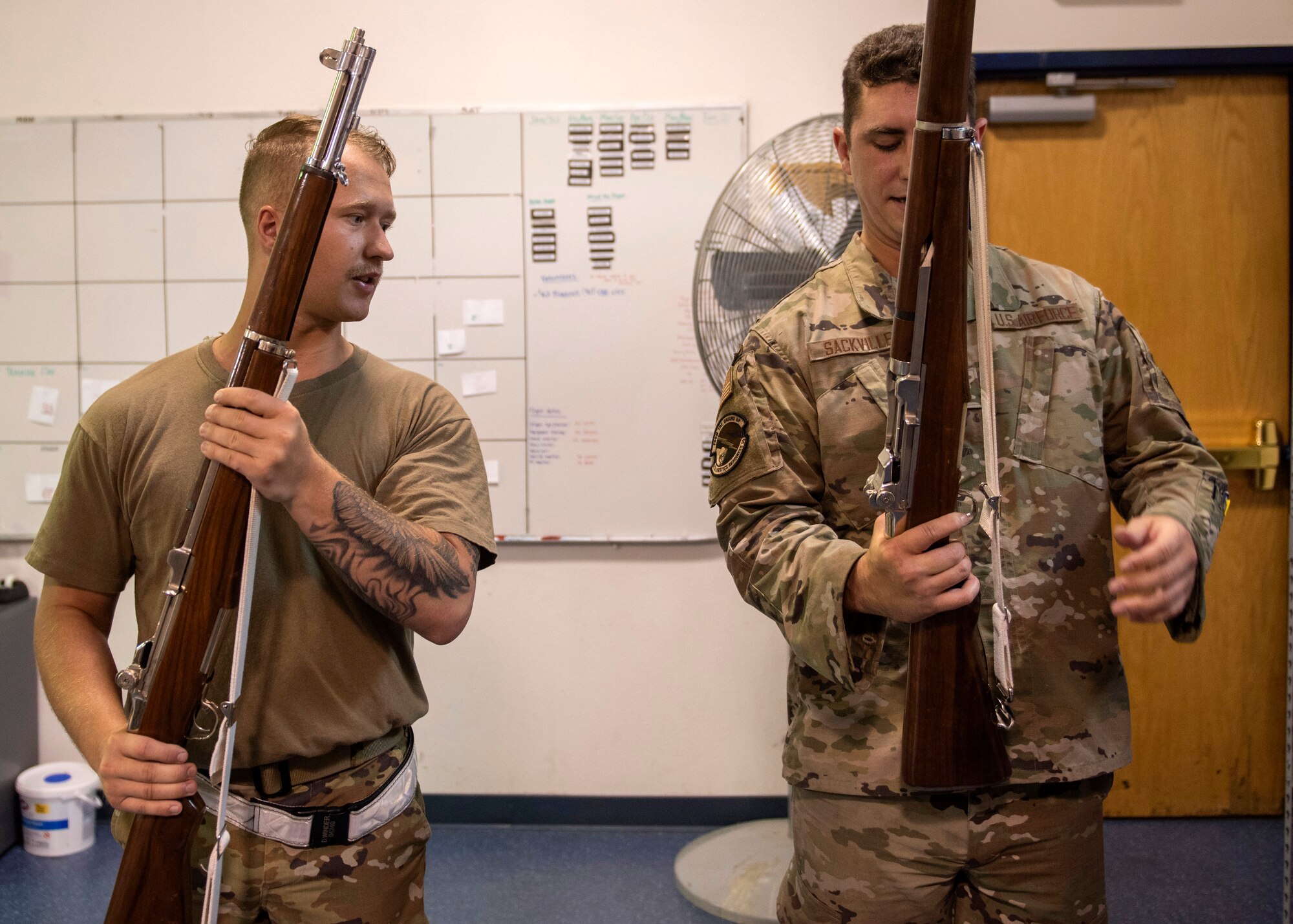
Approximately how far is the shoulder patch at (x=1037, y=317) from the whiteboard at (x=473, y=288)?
5.86 feet

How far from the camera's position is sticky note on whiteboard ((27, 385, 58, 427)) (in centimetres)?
301

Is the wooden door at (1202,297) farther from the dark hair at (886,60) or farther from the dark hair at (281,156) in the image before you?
the dark hair at (281,156)

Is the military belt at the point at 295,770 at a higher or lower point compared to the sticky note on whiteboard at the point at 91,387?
lower

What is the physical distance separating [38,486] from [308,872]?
2.42 meters

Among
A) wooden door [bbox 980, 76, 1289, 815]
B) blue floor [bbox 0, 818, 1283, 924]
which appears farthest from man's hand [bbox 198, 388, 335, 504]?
wooden door [bbox 980, 76, 1289, 815]

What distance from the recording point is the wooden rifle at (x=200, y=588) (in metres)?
1.05

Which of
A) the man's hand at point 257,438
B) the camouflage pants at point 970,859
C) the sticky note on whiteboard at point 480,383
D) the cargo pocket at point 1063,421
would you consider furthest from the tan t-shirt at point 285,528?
the sticky note on whiteboard at point 480,383

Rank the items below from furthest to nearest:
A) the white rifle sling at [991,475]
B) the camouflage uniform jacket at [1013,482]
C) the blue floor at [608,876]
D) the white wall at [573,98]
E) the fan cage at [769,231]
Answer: the white wall at [573,98], the blue floor at [608,876], the fan cage at [769,231], the camouflage uniform jacket at [1013,482], the white rifle sling at [991,475]

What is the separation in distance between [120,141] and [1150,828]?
12.5 ft

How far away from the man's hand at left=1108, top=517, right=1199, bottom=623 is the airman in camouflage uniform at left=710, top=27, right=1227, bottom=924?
16cm

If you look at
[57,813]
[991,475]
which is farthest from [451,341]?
[991,475]

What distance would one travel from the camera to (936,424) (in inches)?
39.4

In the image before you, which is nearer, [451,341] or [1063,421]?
[1063,421]

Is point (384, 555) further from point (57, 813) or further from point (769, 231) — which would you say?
point (57, 813)
